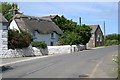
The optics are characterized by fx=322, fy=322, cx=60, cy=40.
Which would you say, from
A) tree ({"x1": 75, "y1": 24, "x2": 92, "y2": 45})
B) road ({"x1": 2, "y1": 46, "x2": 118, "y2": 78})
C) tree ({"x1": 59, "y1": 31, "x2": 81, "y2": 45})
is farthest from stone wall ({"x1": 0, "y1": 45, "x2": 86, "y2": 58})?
road ({"x1": 2, "y1": 46, "x2": 118, "y2": 78})

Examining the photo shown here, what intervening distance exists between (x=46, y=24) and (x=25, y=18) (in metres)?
6.06

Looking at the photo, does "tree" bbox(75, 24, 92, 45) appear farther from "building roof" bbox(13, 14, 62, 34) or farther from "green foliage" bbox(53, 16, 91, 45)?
"building roof" bbox(13, 14, 62, 34)

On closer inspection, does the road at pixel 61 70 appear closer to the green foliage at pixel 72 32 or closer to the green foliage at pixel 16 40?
the green foliage at pixel 16 40

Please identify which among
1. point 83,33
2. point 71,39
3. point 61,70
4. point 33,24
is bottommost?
point 61,70

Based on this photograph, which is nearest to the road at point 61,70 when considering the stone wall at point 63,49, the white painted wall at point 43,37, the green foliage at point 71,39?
the stone wall at point 63,49

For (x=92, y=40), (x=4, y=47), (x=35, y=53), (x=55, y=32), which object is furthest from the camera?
(x=92, y=40)

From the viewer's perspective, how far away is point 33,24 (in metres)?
62.8

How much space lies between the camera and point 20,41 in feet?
135

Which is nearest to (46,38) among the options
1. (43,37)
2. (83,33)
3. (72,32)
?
(43,37)

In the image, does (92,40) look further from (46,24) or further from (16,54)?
(16,54)

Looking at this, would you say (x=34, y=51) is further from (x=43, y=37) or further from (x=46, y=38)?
(x=46, y=38)

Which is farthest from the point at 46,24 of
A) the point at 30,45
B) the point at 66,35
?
the point at 30,45

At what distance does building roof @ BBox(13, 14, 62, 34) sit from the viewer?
60594 mm

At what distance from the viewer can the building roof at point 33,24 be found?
199 ft
